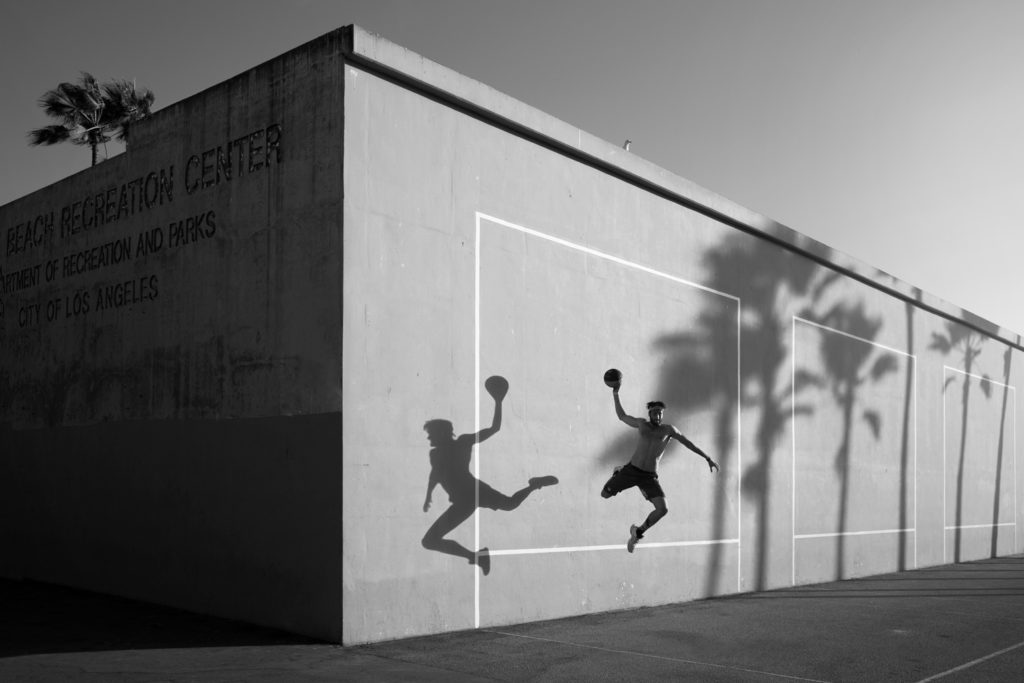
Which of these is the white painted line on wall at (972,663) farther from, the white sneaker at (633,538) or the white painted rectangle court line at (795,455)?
the white painted rectangle court line at (795,455)

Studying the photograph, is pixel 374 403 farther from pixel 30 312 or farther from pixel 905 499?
pixel 905 499

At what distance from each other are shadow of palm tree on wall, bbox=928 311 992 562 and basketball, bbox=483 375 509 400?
1498 cm

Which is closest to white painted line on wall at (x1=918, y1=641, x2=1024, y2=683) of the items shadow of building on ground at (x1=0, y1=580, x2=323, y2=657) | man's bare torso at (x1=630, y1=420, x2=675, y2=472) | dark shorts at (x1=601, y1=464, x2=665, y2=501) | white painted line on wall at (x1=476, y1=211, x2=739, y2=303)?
dark shorts at (x1=601, y1=464, x2=665, y2=501)

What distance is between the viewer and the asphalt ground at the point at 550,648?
8570 mm

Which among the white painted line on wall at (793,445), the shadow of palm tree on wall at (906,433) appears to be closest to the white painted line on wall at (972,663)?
the white painted line on wall at (793,445)

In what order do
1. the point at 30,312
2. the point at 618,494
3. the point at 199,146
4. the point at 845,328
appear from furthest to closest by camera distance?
the point at 845,328
the point at 30,312
the point at 618,494
the point at 199,146

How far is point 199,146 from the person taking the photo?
38.3 ft

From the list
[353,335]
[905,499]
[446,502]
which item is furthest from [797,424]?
[353,335]

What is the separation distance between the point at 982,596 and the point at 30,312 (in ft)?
45.9

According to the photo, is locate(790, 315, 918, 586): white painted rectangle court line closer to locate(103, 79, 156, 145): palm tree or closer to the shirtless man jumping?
the shirtless man jumping

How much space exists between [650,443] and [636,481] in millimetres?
463

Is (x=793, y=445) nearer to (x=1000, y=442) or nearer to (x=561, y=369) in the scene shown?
(x=561, y=369)

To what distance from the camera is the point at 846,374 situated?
19.5m

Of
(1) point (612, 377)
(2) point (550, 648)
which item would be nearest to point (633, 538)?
(1) point (612, 377)
